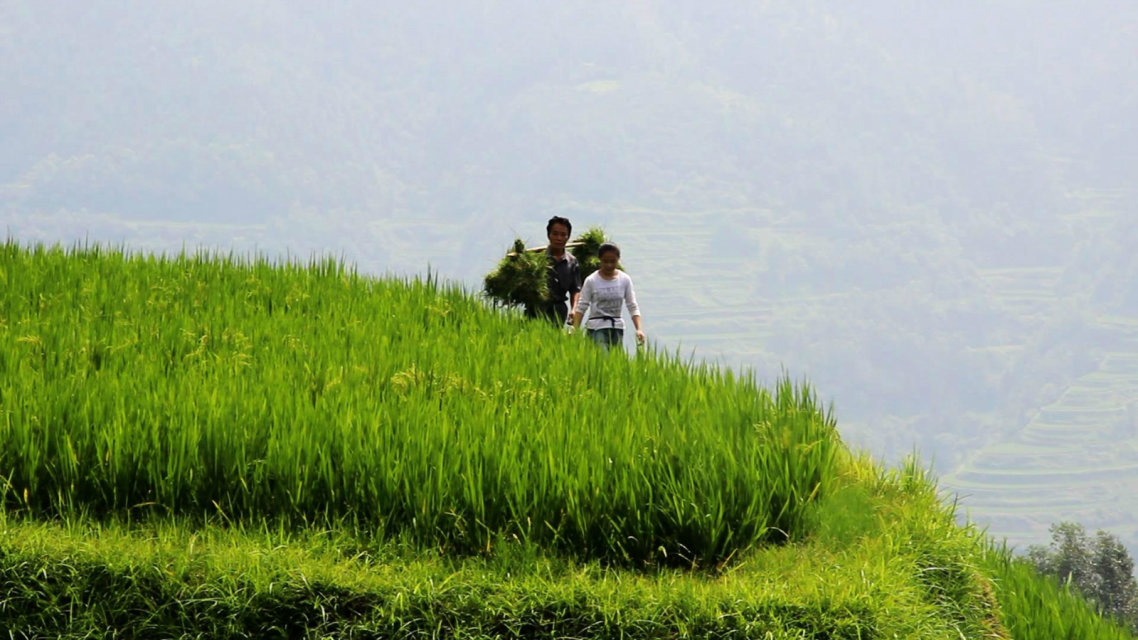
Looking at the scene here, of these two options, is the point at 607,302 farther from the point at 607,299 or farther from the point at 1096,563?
the point at 1096,563

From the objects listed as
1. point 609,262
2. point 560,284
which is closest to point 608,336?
point 609,262

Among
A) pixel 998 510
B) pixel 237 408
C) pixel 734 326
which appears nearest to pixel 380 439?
pixel 237 408

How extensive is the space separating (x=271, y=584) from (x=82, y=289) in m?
5.50

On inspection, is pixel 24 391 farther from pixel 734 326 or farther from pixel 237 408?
pixel 734 326

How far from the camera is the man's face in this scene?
10.3 meters

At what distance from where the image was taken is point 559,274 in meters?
10.4

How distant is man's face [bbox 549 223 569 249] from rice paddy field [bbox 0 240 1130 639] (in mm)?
2918

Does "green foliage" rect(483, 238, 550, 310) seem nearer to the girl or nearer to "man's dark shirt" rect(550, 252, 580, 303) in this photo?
"man's dark shirt" rect(550, 252, 580, 303)

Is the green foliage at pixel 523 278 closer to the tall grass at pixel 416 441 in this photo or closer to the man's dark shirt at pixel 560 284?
the man's dark shirt at pixel 560 284

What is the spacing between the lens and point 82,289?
32.0ft

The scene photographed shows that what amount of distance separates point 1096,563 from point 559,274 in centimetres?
2923

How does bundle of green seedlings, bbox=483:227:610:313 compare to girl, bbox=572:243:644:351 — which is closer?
girl, bbox=572:243:644:351

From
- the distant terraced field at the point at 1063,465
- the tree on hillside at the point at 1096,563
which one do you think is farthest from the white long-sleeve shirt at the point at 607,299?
the distant terraced field at the point at 1063,465

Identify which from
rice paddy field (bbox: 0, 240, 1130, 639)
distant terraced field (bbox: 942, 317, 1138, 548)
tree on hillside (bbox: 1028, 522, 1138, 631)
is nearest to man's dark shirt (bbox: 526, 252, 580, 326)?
rice paddy field (bbox: 0, 240, 1130, 639)
